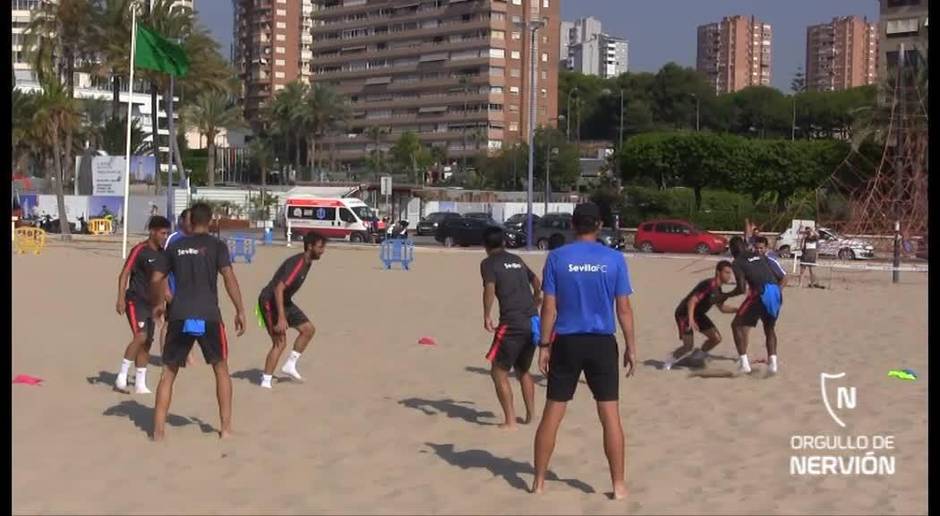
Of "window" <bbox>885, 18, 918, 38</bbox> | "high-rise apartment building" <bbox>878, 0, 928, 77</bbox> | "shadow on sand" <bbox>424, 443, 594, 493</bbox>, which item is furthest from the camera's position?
"window" <bbox>885, 18, 918, 38</bbox>

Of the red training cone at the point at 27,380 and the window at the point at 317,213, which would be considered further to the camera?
the window at the point at 317,213

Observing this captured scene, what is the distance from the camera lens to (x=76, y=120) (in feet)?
148

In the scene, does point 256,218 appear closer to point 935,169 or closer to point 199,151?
point 199,151

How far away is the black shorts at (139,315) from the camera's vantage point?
32.1 ft

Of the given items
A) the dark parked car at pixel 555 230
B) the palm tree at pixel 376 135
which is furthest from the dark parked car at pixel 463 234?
the palm tree at pixel 376 135

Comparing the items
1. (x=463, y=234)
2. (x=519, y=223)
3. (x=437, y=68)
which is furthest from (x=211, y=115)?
(x=463, y=234)

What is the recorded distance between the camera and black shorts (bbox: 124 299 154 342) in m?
9.79

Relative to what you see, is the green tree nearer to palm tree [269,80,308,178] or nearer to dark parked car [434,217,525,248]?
palm tree [269,80,308,178]

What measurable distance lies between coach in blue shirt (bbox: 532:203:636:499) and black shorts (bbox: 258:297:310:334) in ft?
13.5

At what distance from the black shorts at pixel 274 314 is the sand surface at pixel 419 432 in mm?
559

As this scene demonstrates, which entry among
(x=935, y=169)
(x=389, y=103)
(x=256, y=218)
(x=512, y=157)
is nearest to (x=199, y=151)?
(x=389, y=103)

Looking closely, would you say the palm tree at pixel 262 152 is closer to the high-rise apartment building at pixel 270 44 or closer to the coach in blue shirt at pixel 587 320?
the high-rise apartment building at pixel 270 44

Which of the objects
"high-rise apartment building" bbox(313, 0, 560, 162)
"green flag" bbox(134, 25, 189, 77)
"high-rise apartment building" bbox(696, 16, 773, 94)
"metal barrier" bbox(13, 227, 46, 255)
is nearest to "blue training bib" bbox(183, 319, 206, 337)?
"green flag" bbox(134, 25, 189, 77)

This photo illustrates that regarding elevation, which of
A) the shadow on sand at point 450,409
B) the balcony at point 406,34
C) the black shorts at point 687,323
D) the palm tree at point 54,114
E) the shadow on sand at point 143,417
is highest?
the balcony at point 406,34
